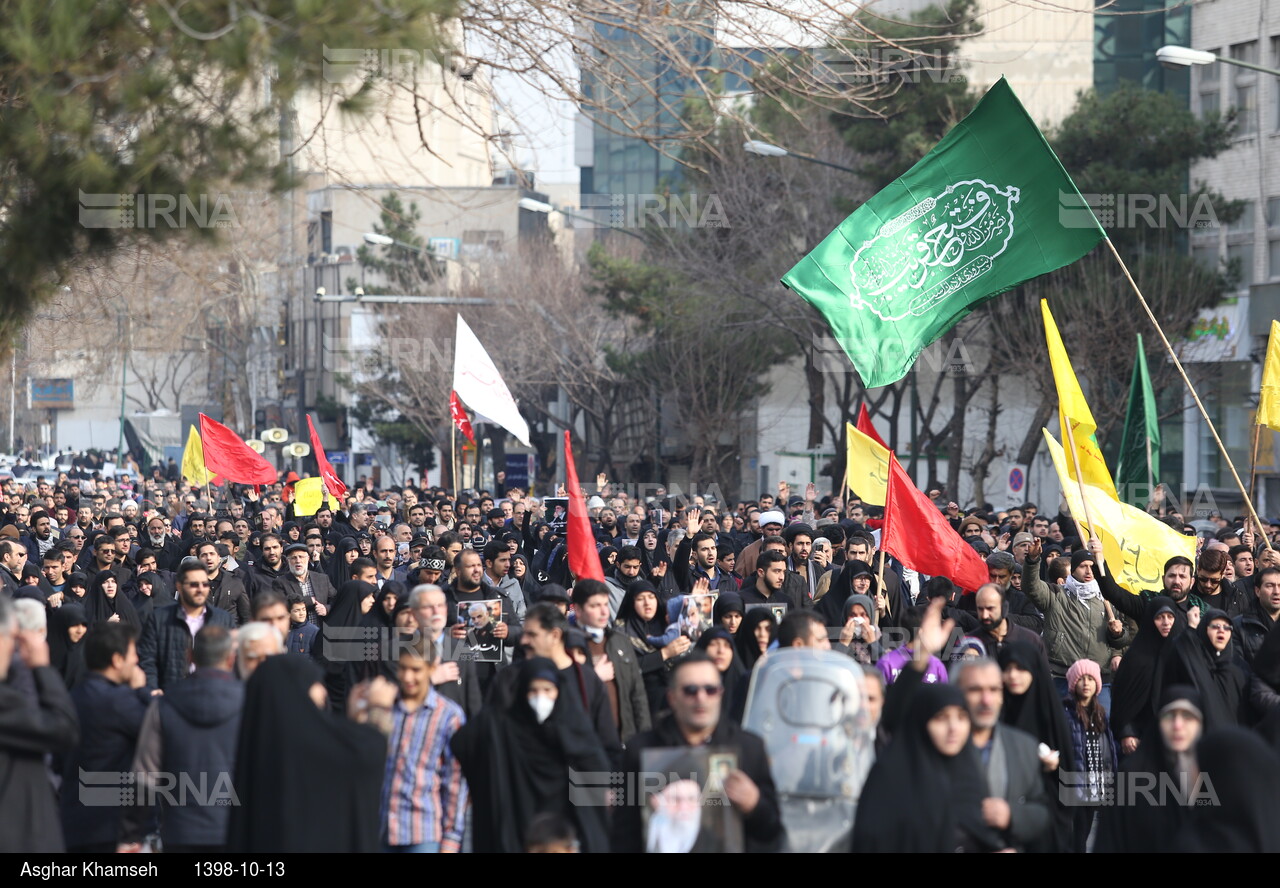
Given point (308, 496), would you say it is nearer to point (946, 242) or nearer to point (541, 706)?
point (946, 242)

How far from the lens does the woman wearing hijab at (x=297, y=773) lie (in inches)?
249

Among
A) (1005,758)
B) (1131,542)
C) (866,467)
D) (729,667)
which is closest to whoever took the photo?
(1005,758)

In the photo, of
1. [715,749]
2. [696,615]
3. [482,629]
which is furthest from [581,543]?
[715,749]

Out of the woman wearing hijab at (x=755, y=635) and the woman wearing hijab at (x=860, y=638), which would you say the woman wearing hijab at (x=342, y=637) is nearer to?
the woman wearing hijab at (x=755, y=635)

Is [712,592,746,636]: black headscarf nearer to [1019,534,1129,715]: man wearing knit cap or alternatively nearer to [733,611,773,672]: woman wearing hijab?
[733,611,773,672]: woman wearing hijab

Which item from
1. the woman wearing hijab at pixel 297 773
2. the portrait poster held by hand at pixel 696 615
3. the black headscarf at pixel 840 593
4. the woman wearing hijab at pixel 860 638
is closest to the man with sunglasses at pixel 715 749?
the woman wearing hijab at pixel 297 773

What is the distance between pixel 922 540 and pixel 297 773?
6390mm

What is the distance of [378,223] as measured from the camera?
7775cm

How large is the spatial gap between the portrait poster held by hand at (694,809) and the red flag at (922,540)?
5.78 m

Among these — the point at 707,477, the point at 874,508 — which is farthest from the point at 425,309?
the point at 874,508

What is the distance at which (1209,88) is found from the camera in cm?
3756

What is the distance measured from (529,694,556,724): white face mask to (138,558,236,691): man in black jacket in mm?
3045

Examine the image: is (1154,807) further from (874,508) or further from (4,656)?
(874,508)

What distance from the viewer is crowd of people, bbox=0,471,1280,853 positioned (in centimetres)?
599
